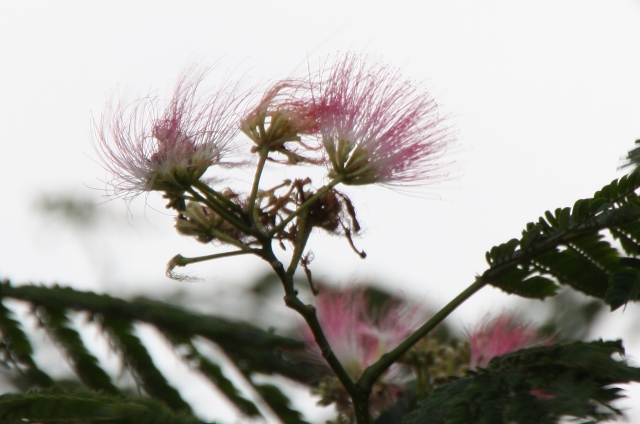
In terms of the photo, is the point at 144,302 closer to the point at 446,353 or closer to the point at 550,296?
the point at 446,353

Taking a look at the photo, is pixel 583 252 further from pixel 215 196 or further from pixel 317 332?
pixel 215 196

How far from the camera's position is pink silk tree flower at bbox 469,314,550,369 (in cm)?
302

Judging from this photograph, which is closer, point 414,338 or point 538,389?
point 538,389

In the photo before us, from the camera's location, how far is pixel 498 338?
10.2 ft

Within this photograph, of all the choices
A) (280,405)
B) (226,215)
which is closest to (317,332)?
(226,215)

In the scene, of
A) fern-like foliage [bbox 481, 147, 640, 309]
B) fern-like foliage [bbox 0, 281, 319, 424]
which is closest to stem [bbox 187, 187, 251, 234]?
fern-like foliage [bbox 481, 147, 640, 309]

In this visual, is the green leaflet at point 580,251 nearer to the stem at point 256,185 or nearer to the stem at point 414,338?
the stem at point 414,338

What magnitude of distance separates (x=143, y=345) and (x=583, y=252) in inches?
69.6

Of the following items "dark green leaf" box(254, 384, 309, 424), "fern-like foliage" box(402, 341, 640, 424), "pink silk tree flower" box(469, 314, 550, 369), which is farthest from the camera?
"dark green leaf" box(254, 384, 309, 424)

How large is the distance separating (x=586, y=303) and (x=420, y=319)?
3.97ft

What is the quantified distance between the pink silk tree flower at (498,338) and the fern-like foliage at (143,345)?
624 mm

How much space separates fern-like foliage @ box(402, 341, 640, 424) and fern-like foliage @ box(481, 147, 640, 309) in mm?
143

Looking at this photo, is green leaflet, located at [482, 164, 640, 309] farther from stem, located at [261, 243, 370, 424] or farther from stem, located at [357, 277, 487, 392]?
stem, located at [261, 243, 370, 424]

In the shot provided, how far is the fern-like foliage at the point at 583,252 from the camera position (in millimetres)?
2096
